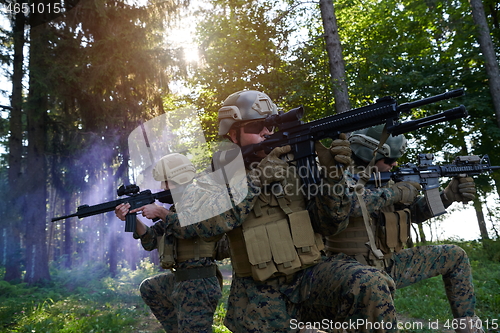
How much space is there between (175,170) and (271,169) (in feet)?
6.42

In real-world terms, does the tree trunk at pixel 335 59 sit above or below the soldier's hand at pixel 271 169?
above

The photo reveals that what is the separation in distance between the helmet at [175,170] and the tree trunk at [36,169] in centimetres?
868

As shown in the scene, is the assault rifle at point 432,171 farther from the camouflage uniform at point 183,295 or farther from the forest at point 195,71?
the forest at point 195,71

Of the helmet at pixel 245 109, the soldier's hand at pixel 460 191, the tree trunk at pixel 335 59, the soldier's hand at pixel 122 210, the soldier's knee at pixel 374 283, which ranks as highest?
the tree trunk at pixel 335 59

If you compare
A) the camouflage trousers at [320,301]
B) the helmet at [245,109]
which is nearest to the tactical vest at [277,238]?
the camouflage trousers at [320,301]

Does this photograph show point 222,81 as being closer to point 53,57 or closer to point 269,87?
point 269,87

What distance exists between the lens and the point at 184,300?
156 inches

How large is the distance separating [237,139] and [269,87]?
592 centimetres

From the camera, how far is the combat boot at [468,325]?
3.77 meters

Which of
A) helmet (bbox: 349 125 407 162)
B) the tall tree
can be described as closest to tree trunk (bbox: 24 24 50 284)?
the tall tree

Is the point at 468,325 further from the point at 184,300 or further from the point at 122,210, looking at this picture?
the point at 122,210

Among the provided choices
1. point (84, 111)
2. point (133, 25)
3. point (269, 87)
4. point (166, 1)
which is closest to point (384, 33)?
point (269, 87)

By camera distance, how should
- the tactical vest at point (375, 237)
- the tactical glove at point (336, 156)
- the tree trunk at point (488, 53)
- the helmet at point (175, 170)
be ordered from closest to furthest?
the tactical glove at point (336, 156) < the tactical vest at point (375, 237) < the helmet at point (175, 170) < the tree trunk at point (488, 53)

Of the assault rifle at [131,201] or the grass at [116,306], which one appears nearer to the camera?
the assault rifle at [131,201]
